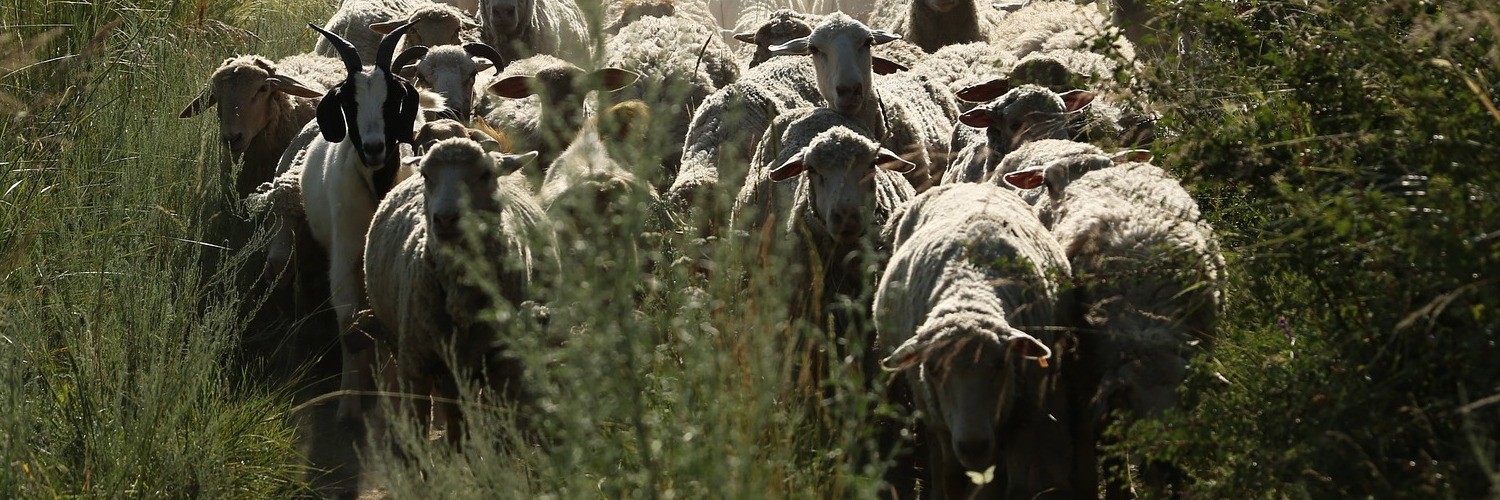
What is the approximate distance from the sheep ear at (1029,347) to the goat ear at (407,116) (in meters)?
3.97

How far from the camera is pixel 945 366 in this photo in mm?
5543

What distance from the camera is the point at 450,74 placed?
1045 centimetres

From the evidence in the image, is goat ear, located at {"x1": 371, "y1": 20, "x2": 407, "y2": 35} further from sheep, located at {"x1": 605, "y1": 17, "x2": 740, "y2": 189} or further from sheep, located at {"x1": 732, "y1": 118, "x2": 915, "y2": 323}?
sheep, located at {"x1": 732, "y1": 118, "x2": 915, "y2": 323}

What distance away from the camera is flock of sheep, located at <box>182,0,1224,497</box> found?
218 inches

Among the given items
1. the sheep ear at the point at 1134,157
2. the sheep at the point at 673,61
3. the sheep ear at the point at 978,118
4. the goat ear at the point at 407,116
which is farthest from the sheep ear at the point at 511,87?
the sheep ear at the point at 1134,157

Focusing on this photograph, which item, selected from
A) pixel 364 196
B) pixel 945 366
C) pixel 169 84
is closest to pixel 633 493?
pixel 945 366

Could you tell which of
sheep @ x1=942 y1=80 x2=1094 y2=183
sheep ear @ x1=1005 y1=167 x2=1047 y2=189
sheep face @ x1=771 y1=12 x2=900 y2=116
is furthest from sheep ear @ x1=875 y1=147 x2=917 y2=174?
sheep face @ x1=771 y1=12 x2=900 y2=116

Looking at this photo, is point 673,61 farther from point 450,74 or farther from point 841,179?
point 841,179

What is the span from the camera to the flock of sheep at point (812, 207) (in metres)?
5.55

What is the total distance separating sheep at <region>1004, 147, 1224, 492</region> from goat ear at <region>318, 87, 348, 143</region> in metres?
3.69

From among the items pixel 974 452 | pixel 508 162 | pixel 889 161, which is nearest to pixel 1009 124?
pixel 889 161

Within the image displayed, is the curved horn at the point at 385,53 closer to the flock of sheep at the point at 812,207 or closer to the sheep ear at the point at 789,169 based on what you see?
the flock of sheep at the point at 812,207

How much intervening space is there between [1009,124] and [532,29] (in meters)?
5.49

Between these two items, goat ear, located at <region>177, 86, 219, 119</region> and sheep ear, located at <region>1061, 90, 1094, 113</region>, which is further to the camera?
goat ear, located at <region>177, 86, 219, 119</region>
